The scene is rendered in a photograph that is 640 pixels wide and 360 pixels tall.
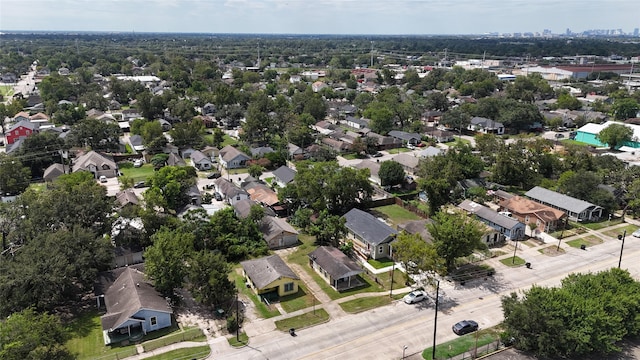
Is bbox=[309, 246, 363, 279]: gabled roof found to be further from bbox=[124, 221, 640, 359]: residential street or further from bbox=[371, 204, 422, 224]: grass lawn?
bbox=[371, 204, 422, 224]: grass lawn

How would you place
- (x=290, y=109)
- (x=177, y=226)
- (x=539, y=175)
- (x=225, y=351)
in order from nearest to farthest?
(x=225, y=351) → (x=177, y=226) → (x=539, y=175) → (x=290, y=109)

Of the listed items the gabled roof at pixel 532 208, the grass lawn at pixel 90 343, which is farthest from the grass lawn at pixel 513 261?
the grass lawn at pixel 90 343

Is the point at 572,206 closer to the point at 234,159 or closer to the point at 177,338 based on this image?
the point at 177,338

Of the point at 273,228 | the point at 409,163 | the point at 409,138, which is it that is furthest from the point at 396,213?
the point at 409,138

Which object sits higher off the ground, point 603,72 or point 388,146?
point 603,72

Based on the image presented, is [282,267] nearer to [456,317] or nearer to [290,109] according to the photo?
[456,317]

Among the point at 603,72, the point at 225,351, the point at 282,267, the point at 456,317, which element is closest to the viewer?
the point at 225,351

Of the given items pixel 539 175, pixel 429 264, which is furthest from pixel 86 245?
pixel 539 175

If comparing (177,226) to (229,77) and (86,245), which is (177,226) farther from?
(229,77)

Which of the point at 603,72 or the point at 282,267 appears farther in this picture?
the point at 603,72
